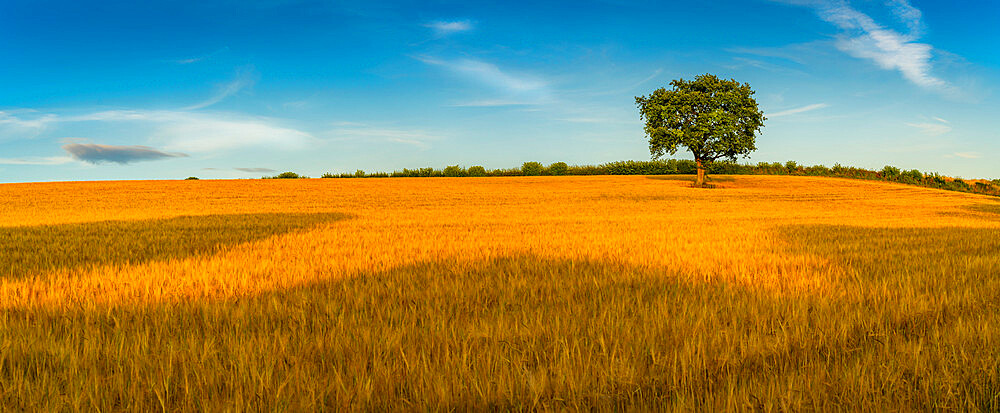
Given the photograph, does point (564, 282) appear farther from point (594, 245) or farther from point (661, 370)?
point (594, 245)

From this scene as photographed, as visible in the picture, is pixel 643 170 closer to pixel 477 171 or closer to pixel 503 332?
pixel 477 171

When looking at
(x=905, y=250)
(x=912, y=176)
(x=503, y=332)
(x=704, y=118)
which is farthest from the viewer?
(x=912, y=176)

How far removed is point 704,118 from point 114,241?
4081 cm

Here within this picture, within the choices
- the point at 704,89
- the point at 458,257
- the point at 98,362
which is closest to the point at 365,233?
the point at 458,257

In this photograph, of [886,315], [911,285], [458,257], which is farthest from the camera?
[458,257]

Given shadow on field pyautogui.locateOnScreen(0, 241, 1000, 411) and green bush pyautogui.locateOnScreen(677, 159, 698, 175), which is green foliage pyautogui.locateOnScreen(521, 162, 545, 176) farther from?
shadow on field pyautogui.locateOnScreen(0, 241, 1000, 411)

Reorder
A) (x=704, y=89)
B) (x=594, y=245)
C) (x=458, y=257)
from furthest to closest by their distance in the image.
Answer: (x=704, y=89) → (x=594, y=245) → (x=458, y=257)

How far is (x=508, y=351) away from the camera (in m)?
3.16

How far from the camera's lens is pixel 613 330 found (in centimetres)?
358

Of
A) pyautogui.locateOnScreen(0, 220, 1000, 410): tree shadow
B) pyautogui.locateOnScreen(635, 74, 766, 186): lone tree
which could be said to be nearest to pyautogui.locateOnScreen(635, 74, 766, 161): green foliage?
pyautogui.locateOnScreen(635, 74, 766, 186): lone tree

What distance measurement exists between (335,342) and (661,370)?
6.93ft

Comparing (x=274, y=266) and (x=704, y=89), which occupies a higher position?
(x=704, y=89)

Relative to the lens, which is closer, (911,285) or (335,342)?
(335,342)

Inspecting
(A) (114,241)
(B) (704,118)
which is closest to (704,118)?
(B) (704,118)
